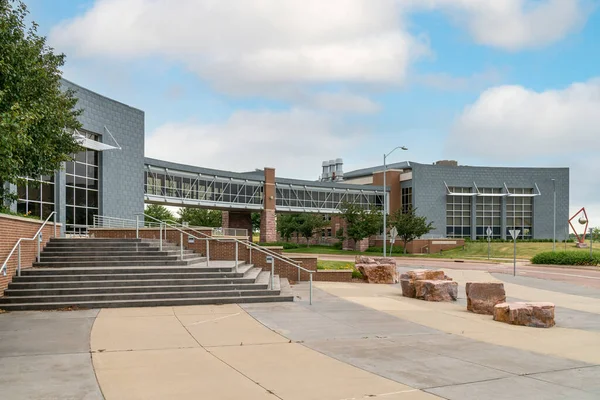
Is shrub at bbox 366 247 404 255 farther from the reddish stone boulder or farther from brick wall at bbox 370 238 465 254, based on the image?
the reddish stone boulder

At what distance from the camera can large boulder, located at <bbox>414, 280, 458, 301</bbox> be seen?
1748 cm

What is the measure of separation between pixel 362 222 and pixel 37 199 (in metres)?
39.3

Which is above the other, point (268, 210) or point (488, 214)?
point (268, 210)

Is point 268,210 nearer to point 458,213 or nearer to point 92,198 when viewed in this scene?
point 458,213

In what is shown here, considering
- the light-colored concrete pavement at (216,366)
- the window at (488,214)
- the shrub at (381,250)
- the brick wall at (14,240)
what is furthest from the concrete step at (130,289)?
the window at (488,214)

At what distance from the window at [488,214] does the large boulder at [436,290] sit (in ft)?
198

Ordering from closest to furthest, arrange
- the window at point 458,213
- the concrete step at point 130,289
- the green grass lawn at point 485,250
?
the concrete step at point 130,289 → the green grass lawn at point 485,250 → the window at point 458,213

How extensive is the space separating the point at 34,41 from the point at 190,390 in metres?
13.0

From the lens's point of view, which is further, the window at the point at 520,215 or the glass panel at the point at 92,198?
the window at the point at 520,215

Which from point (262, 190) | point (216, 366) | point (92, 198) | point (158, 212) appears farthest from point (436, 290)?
point (158, 212)

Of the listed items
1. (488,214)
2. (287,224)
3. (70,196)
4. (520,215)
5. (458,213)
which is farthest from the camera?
(287,224)

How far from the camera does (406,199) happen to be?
75188 mm

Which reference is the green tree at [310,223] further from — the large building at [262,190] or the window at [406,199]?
the window at [406,199]

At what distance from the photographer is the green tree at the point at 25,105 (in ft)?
32.1
